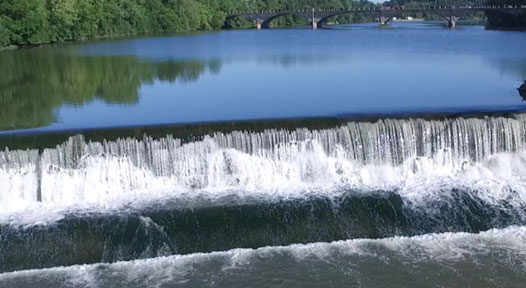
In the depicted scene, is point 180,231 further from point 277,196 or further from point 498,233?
point 498,233

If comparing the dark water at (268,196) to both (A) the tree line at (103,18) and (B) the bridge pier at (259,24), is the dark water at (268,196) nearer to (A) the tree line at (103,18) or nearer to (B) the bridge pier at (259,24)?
(A) the tree line at (103,18)

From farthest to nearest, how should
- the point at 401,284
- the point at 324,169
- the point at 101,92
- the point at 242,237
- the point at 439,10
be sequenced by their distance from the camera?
1. the point at 439,10
2. the point at 101,92
3. the point at 324,169
4. the point at 242,237
5. the point at 401,284

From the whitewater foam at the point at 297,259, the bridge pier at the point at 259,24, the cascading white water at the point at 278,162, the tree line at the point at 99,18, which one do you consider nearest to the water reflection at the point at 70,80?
the cascading white water at the point at 278,162

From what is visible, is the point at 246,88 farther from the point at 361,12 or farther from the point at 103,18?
the point at 361,12

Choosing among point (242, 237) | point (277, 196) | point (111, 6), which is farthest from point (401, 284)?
point (111, 6)

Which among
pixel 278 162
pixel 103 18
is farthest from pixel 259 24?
pixel 278 162

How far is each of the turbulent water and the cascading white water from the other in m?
0.02

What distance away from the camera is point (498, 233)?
10.2 m

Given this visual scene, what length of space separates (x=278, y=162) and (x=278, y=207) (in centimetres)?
163

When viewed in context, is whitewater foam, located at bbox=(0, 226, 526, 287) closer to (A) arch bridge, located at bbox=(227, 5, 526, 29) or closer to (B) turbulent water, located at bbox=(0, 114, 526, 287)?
(B) turbulent water, located at bbox=(0, 114, 526, 287)

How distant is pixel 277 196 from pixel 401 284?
3.75 meters

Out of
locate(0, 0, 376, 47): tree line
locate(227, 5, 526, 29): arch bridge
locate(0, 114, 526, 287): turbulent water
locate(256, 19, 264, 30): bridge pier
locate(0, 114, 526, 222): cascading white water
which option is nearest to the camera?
locate(0, 114, 526, 287): turbulent water

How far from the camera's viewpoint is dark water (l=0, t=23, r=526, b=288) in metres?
9.08

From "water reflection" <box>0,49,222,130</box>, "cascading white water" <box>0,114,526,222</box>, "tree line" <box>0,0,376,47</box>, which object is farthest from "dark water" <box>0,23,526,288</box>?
"tree line" <box>0,0,376,47</box>
